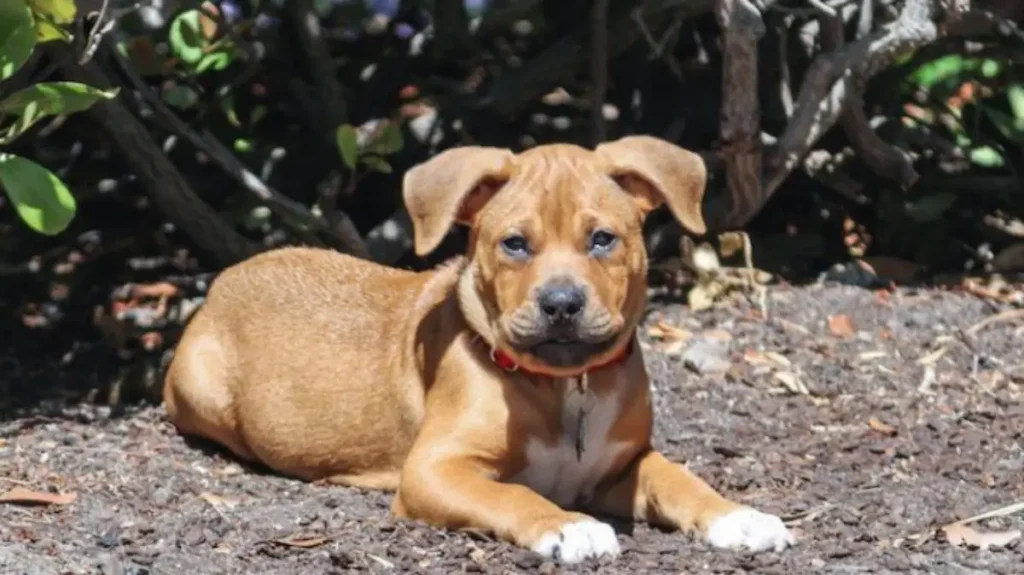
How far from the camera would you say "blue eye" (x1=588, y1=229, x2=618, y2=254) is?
5.29 metres

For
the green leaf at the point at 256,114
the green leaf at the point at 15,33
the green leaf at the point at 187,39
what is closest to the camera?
the green leaf at the point at 15,33

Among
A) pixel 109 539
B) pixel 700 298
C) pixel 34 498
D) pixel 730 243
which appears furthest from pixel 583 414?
pixel 730 243

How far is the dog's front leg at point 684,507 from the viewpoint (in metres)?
5.15

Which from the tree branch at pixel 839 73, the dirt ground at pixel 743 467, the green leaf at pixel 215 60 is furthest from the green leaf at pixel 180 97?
the tree branch at pixel 839 73

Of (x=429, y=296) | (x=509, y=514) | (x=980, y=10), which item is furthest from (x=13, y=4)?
(x=980, y=10)

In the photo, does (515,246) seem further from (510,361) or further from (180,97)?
(180,97)

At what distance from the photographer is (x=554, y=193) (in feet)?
17.5

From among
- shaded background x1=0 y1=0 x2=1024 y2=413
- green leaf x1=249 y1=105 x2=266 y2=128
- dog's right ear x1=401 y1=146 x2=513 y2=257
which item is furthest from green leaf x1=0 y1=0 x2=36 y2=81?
green leaf x1=249 y1=105 x2=266 y2=128

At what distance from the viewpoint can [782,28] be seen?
7.84m

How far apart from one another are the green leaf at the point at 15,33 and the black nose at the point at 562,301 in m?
1.65

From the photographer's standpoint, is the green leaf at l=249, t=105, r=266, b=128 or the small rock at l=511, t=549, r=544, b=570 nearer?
the small rock at l=511, t=549, r=544, b=570

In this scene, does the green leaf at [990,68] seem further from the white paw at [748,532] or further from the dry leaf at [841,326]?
the white paw at [748,532]

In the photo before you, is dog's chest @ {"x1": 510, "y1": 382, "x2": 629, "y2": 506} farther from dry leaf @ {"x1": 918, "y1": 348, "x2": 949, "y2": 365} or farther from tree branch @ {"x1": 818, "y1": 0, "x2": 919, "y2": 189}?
tree branch @ {"x1": 818, "y1": 0, "x2": 919, "y2": 189}

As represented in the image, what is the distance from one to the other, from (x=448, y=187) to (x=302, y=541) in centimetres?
114
